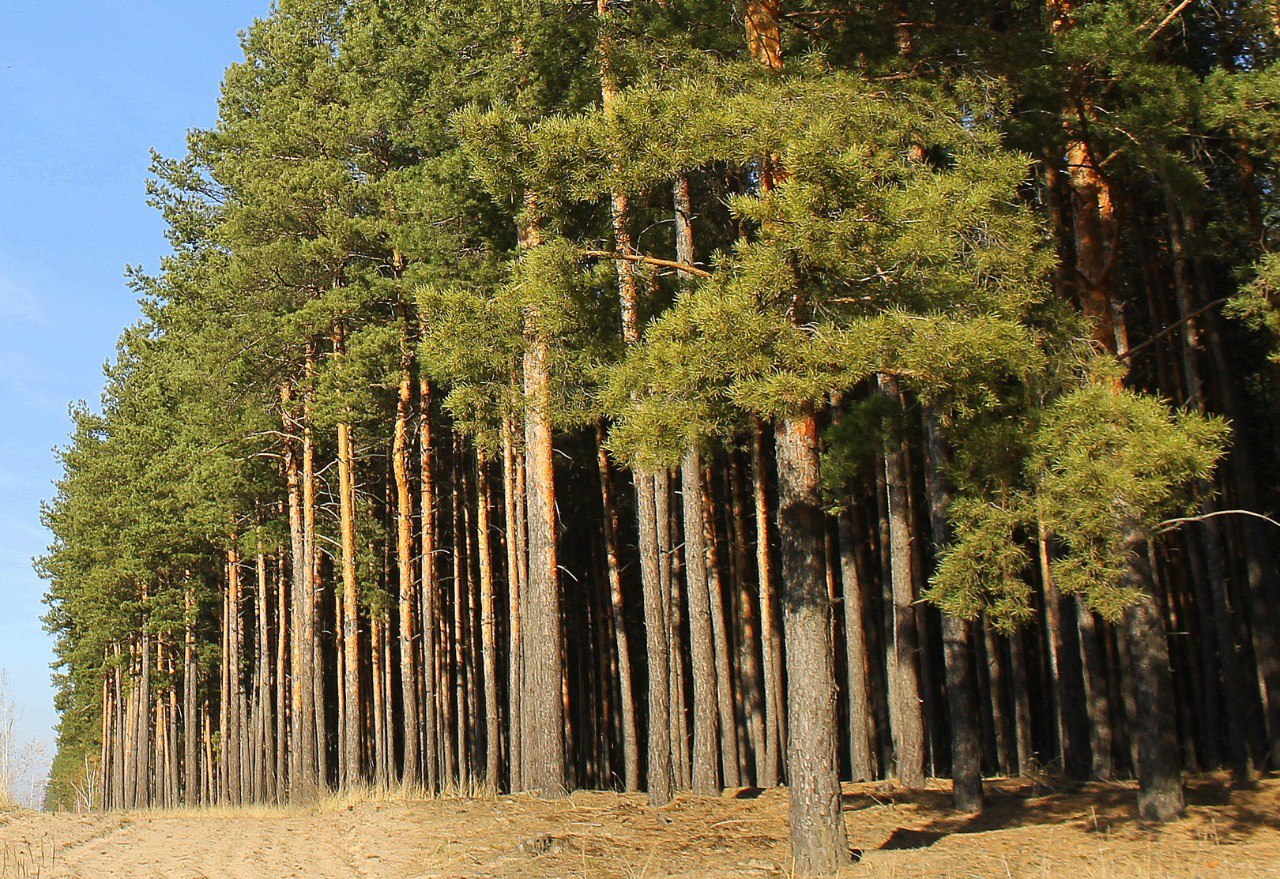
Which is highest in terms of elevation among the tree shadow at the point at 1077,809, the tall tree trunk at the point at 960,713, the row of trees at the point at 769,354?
the row of trees at the point at 769,354

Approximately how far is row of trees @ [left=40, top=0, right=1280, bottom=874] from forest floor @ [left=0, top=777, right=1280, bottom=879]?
69 centimetres

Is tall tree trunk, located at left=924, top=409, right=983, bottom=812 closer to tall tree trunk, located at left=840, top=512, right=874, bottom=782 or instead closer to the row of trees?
the row of trees

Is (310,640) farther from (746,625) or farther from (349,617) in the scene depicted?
(746,625)

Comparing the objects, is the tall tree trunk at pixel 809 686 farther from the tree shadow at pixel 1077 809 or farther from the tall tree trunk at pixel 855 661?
the tall tree trunk at pixel 855 661

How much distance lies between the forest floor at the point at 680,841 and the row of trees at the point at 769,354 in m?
0.69

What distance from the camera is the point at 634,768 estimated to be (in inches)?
635

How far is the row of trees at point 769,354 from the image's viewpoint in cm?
864

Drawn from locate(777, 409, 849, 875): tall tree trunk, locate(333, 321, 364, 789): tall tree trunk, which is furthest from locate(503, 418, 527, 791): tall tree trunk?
locate(777, 409, 849, 875): tall tree trunk

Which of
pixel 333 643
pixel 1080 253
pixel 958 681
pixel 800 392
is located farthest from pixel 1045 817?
pixel 333 643

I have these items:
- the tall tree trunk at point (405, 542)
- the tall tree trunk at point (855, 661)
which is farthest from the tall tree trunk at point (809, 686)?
the tall tree trunk at point (405, 542)

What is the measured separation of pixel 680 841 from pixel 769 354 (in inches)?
207

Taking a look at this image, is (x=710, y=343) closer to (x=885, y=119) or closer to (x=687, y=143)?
(x=687, y=143)

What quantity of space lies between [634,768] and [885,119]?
1016 cm

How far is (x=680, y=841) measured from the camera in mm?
10875
